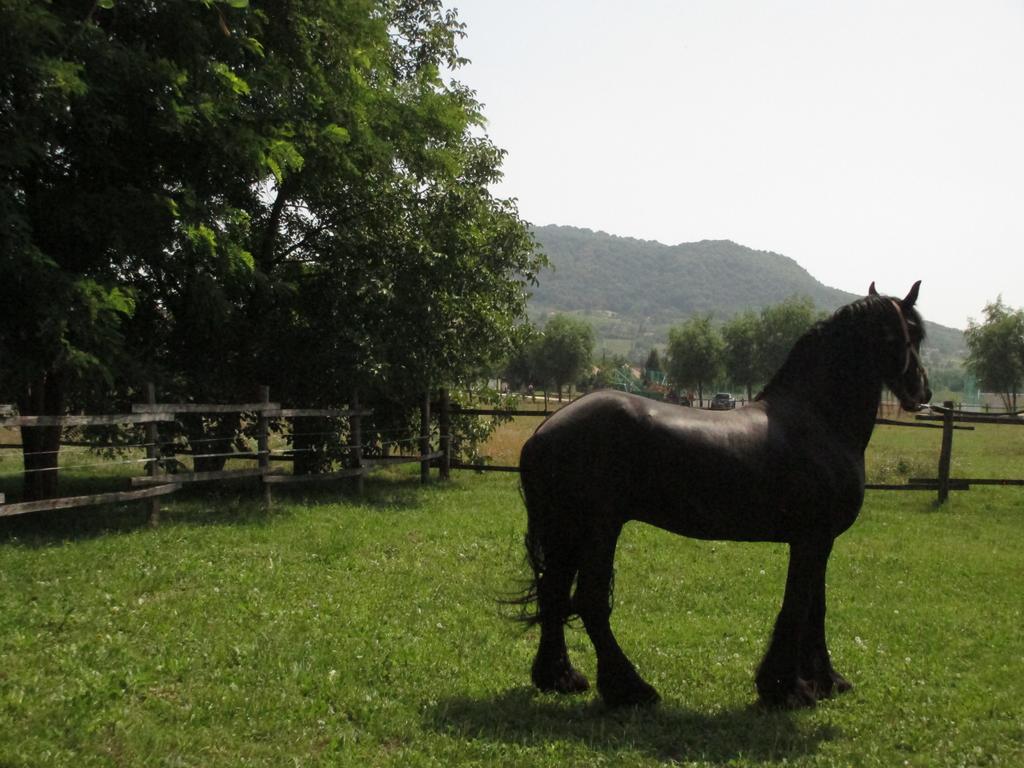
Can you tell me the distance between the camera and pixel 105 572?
7.83 meters

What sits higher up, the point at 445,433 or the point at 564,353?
the point at 564,353

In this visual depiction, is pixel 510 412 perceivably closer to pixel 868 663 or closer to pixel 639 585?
pixel 639 585

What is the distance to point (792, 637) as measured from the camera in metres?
5.09

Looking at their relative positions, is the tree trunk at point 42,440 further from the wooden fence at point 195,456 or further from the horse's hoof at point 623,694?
the horse's hoof at point 623,694

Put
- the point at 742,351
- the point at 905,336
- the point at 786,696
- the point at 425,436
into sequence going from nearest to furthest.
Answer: the point at 786,696 < the point at 905,336 < the point at 425,436 < the point at 742,351

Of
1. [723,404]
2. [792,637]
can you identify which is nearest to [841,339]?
[792,637]

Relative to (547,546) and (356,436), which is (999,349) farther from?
(547,546)

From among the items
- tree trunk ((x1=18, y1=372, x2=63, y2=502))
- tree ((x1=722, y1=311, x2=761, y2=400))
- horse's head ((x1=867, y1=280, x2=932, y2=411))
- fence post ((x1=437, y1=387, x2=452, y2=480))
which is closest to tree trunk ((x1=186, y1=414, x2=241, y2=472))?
tree trunk ((x1=18, y1=372, x2=63, y2=502))

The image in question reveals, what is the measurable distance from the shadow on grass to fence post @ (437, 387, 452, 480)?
12.1m

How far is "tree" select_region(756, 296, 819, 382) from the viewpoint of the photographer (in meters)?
67.9

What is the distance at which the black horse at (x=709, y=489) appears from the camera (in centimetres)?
504

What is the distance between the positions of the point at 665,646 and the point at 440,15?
18185 mm

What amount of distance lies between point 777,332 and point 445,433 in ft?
192

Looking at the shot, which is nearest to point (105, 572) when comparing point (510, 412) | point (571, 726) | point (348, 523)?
point (348, 523)
